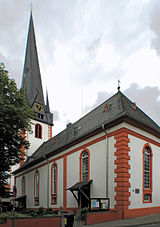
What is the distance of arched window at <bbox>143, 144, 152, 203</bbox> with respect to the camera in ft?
60.5

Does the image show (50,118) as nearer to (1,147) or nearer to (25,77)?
(25,77)

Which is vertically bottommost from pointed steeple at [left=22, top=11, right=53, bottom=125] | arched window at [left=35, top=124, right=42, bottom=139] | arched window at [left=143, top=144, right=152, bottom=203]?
arched window at [left=143, top=144, right=152, bottom=203]

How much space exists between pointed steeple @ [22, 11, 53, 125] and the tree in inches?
644

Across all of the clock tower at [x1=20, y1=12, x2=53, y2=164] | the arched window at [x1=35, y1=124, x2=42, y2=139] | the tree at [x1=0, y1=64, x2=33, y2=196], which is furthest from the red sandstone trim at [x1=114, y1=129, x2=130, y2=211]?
the arched window at [x1=35, y1=124, x2=42, y2=139]

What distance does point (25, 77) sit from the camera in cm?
4341

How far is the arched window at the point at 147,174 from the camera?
1844 cm

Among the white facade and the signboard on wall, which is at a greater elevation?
the white facade

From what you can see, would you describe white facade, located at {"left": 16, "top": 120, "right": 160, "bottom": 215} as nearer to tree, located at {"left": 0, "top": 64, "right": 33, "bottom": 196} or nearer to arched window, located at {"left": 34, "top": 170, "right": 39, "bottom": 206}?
tree, located at {"left": 0, "top": 64, "right": 33, "bottom": 196}

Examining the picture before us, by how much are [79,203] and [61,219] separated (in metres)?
7.97

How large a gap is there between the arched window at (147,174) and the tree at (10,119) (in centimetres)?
1116

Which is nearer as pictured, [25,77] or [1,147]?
[1,147]

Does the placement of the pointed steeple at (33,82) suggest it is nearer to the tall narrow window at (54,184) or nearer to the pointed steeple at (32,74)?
the pointed steeple at (32,74)

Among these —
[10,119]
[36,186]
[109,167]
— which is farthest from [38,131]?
[109,167]

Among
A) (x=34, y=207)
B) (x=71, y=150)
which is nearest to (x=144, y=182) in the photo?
(x=71, y=150)
